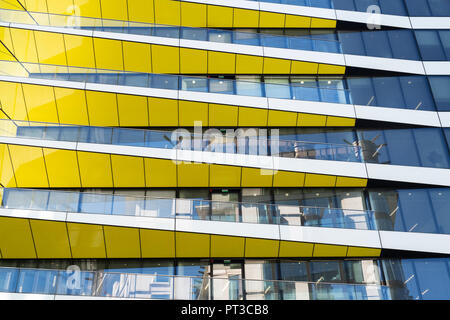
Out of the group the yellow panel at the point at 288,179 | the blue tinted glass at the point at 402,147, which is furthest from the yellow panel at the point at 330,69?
the yellow panel at the point at 288,179

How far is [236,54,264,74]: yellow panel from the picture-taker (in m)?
21.4

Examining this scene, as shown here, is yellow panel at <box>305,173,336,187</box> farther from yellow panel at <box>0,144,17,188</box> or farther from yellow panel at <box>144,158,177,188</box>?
yellow panel at <box>0,144,17,188</box>

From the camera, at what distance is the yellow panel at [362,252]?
54.7 feet

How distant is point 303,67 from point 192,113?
5.44 meters

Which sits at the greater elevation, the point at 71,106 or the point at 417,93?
the point at 417,93

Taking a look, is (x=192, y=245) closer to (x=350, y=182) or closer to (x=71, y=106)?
(x=350, y=182)

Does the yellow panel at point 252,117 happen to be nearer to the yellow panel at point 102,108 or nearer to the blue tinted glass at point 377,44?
the yellow panel at point 102,108

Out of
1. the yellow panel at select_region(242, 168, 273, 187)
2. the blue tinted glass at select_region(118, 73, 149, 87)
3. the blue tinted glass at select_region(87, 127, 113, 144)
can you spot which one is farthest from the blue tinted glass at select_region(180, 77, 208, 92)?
the yellow panel at select_region(242, 168, 273, 187)

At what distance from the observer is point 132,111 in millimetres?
19719

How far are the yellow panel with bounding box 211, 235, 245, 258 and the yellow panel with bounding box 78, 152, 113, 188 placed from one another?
15.2ft

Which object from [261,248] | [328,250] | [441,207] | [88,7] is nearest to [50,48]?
[88,7]
